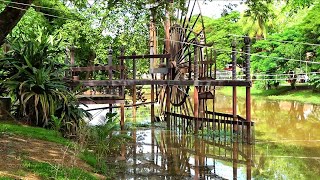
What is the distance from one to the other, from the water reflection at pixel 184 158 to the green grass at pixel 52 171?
215 centimetres

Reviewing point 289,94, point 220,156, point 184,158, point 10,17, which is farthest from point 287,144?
point 289,94

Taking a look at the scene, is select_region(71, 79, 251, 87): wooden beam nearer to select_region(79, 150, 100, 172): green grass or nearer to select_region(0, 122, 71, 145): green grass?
select_region(0, 122, 71, 145): green grass

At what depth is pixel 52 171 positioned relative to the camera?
4789 mm

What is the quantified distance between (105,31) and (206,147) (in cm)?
1013

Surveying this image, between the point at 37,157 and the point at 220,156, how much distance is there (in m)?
5.21

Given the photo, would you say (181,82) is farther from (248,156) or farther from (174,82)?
(248,156)

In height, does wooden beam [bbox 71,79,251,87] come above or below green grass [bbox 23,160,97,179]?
above

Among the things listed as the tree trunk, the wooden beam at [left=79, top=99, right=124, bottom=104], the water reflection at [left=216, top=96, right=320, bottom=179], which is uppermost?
the tree trunk

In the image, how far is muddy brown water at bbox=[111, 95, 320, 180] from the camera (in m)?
7.83

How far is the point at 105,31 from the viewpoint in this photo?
19.0m

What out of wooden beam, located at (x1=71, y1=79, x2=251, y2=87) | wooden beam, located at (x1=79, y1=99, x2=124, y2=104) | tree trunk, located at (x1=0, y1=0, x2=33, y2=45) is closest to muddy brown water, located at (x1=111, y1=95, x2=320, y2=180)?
wooden beam, located at (x1=79, y1=99, x2=124, y2=104)

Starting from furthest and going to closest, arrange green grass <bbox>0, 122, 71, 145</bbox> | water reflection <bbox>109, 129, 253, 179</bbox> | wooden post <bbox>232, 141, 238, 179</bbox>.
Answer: wooden post <bbox>232, 141, 238, 179</bbox> < water reflection <bbox>109, 129, 253, 179</bbox> < green grass <bbox>0, 122, 71, 145</bbox>

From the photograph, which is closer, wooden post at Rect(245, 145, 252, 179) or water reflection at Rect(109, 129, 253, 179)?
water reflection at Rect(109, 129, 253, 179)

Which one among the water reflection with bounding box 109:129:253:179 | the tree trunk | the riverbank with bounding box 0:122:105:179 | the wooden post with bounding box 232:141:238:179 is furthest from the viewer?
the wooden post with bounding box 232:141:238:179
